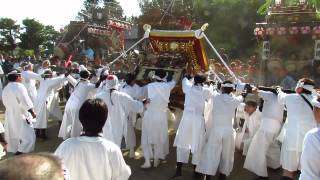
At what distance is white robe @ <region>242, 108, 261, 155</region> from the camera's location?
7.50 meters

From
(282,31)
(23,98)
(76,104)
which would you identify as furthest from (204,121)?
(282,31)

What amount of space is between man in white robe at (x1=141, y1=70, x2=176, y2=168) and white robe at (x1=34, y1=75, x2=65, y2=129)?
2.96m

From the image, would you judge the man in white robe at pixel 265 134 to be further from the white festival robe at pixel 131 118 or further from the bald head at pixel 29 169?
the bald head at pixel 29 169

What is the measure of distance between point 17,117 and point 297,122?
5.03m

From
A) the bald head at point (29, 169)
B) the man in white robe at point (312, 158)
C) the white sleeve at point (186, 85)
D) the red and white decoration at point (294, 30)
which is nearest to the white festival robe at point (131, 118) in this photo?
the white sleeve at point (186, 85)

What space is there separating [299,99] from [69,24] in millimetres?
22970

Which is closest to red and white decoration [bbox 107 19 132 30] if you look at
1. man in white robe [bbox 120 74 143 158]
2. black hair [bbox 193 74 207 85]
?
man in white robe [bbox 120 74 143 158]

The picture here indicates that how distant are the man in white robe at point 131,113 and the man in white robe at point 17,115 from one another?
5.94 feet

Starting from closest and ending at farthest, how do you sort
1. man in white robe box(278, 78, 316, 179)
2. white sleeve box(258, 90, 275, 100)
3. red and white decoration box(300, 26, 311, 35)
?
1. man in white robe box(278, 78, 316, 179)
2. white sleeve box(258, 90, 275, 100)
3. red and white decoration box(300, 26, 311, 35)

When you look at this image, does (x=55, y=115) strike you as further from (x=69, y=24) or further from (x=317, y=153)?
(x=69, y=24)

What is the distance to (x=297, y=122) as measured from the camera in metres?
5.93

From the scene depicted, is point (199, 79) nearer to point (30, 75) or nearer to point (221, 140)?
point (221, 140)

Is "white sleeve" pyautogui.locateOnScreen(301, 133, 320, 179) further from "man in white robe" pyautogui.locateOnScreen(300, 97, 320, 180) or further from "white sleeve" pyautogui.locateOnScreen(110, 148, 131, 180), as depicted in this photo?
"white sleeve" pyautogui.locateOnScreen(110, 148, 131, 180)

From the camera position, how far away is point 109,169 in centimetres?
336
